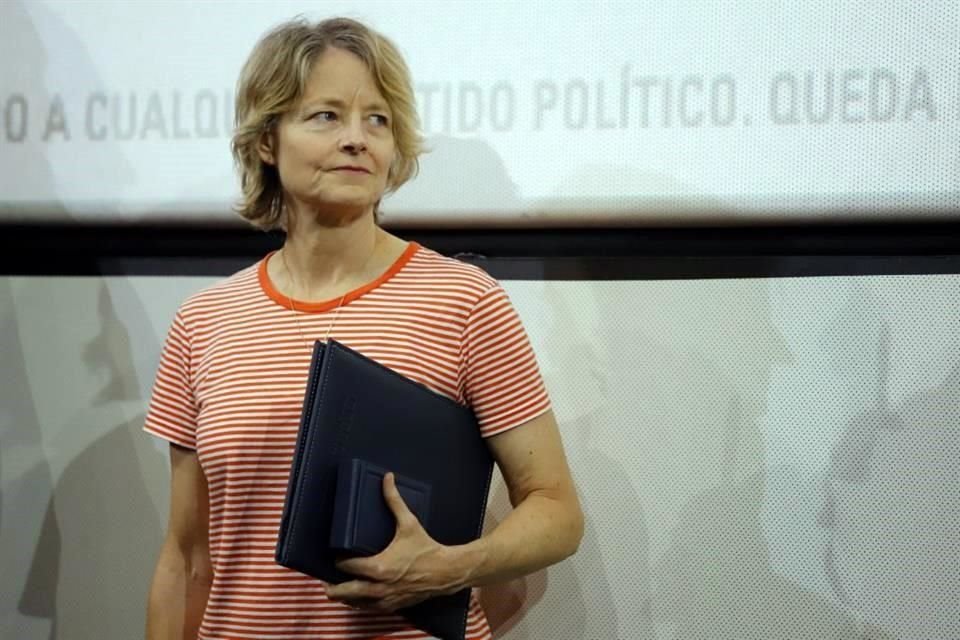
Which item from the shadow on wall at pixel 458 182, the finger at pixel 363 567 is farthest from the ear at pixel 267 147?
the finger at pixel 363 567

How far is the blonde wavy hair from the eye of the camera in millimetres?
1729

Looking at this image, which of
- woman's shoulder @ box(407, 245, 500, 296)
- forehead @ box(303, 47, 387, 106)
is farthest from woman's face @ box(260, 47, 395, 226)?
woman's shoulder @ box(407, 245, 500, 296)

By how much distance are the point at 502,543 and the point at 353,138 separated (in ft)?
1.88

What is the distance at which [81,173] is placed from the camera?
7.59 feet

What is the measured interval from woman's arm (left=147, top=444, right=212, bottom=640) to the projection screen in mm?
571

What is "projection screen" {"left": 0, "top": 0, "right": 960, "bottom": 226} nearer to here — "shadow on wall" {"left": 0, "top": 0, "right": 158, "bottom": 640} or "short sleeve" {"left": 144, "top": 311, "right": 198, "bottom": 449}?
"shadow on wall" {"left": 0, "top": 0, "right": 158, "bottom": 640}

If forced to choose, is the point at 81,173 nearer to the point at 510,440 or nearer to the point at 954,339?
the point at 510,440

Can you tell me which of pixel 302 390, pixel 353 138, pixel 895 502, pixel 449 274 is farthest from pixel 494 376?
pixel 895 502

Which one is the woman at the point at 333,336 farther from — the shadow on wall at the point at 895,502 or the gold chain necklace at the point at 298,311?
the shadow on wall at the point at 895,502

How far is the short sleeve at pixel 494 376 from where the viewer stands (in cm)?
166

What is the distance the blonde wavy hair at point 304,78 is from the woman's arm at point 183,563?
19.2 inches

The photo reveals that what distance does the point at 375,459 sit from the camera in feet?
5.07

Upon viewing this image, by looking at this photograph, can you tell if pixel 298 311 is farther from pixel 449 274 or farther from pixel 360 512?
pixel 360 512

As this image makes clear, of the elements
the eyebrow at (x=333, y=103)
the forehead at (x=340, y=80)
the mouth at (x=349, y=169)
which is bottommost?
the mouth at (x=349, y=169)
